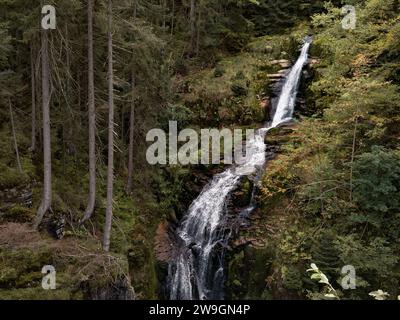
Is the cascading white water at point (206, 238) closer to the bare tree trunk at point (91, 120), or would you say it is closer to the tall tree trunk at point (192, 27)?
the bare tree trunk at point (91, 120)

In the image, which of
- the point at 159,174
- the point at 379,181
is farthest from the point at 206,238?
the point at 379,181

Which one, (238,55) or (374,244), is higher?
(238,55)

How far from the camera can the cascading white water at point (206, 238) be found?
1488 cm

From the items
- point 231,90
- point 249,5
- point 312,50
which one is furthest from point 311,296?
point 249,5

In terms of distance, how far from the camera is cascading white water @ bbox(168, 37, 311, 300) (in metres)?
14.9

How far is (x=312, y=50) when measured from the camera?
22.4m

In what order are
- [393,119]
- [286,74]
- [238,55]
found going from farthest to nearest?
[238,55], [286,74], [393,119]

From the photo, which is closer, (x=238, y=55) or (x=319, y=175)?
(x=319, y=175)

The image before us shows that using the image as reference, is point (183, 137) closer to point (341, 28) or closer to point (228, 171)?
point (228, 171)

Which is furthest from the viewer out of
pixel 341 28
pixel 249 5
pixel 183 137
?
pixel 249 5

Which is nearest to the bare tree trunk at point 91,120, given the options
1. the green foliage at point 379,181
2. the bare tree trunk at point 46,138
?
the bare tree trunk at point 46,138

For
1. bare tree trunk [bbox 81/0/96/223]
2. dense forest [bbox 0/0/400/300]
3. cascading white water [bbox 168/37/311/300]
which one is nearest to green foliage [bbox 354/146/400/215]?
dense forest [bbox 0/0/400/300]

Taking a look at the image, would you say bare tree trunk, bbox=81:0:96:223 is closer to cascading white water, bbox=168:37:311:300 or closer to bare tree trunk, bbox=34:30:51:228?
bare tree trunk, bbox=34:30:51:228

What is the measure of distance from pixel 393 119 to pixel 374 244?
420 centimetres
